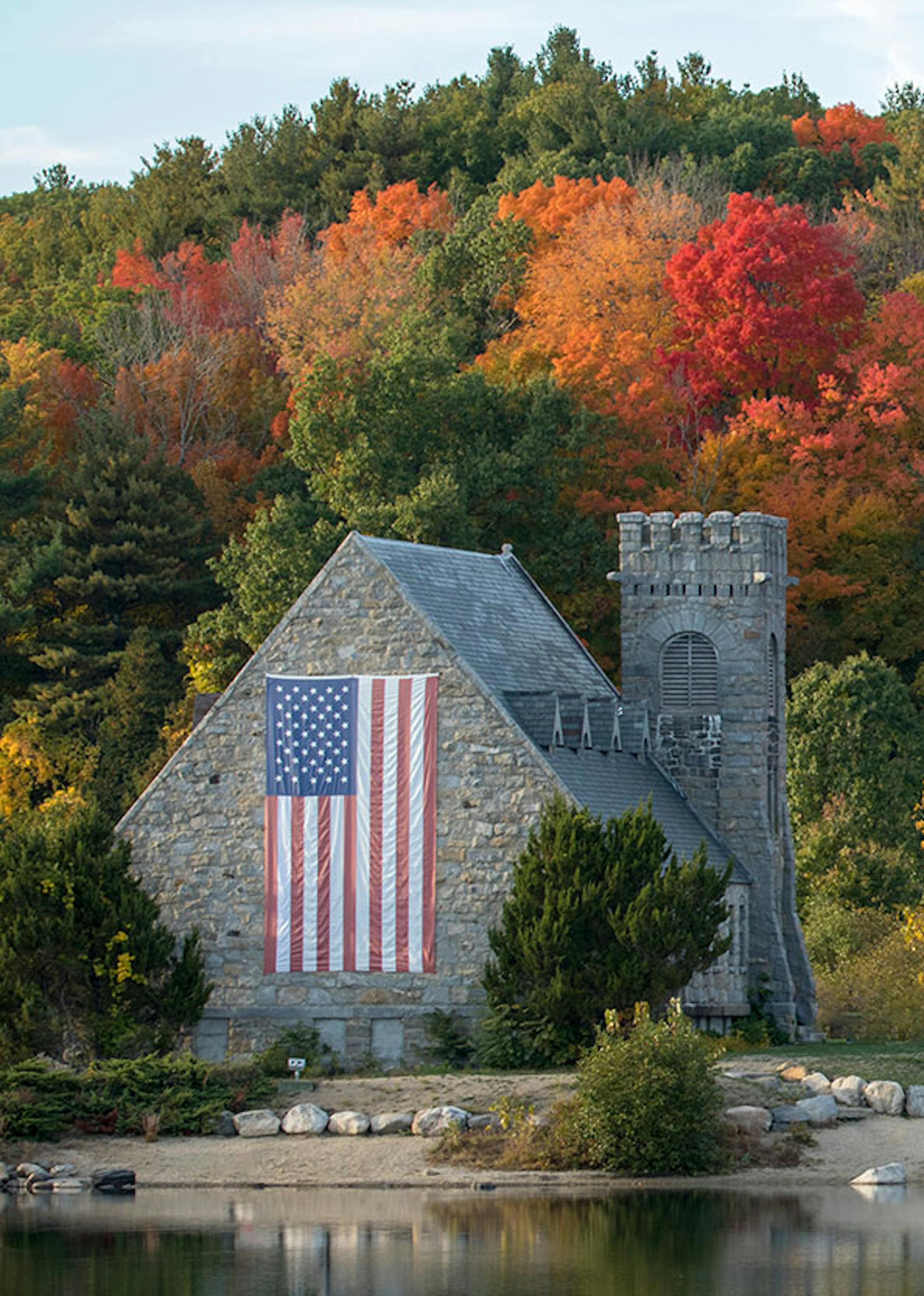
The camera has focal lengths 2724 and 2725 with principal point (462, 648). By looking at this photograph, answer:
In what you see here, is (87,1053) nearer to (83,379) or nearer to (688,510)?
(688,510)

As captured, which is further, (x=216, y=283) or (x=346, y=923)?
(x=216, y=283)

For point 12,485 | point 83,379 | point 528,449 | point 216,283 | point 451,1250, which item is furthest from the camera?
point 216,283

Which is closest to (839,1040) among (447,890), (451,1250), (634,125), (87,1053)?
(447,890)

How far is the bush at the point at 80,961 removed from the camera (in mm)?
45781

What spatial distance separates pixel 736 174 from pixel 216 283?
20229mm

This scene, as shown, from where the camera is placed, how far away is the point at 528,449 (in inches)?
2682

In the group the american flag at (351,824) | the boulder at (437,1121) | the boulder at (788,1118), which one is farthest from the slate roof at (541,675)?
the boulder at (788,1118)

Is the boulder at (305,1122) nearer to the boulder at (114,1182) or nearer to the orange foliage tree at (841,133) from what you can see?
the boulder at (114,1182)

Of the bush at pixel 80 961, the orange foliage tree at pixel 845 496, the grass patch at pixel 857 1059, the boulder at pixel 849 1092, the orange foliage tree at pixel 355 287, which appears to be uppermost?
the orange foliage tree at pixel 355 287

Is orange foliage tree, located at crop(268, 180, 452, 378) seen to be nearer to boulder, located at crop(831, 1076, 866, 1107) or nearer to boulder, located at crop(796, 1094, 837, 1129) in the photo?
boulder, located at crop(831, 1076, 866, 1107)

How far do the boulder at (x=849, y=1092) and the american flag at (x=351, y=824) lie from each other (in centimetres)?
809

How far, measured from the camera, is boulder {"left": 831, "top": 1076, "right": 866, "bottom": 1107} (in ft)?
140

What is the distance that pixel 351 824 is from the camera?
4900 cm

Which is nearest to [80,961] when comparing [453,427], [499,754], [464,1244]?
[499,754]
